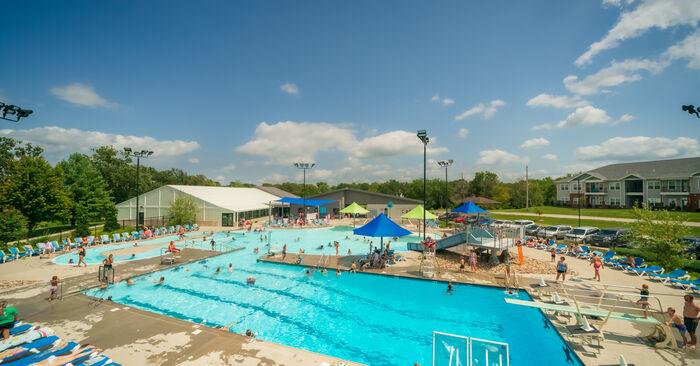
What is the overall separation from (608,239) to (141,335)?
3225cm

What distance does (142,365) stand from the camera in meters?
7.50

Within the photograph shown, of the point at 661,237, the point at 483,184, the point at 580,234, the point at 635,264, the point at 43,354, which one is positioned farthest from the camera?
the point at 483,184

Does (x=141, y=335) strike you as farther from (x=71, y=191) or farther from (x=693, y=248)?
(x=71, y=191)

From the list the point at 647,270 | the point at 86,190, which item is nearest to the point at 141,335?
the point at 647,270

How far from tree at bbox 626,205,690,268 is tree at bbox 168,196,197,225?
40426 mm

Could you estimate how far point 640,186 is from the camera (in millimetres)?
50625

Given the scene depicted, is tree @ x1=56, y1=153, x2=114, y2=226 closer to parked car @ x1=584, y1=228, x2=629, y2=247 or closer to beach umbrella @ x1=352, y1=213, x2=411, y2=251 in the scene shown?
beach umbrella @ x1=352, y1=213, x2=411, y2=251

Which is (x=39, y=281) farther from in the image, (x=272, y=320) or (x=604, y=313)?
(x=604, y=313)

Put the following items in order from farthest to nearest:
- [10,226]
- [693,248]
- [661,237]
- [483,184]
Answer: [483,184], [10,226], [693,248], [661,237]

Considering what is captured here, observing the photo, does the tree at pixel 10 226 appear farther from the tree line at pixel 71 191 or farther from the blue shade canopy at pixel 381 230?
the blue shade canopy at pixel 381 230

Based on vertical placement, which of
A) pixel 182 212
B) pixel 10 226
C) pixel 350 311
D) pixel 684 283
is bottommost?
pixel 350 311

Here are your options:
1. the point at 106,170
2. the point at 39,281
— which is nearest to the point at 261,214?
the point at 106,170

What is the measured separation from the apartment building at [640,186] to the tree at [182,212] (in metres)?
48.3

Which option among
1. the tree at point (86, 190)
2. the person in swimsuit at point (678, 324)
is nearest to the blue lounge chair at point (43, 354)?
the person in swimsuit at point (678, 324)
